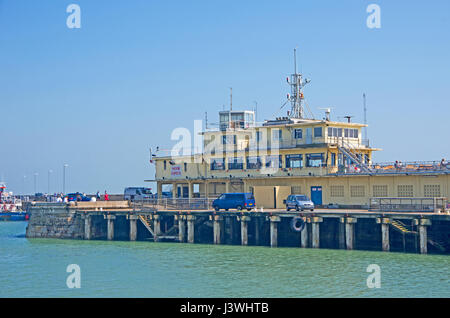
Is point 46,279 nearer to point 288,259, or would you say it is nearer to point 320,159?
point 288,259

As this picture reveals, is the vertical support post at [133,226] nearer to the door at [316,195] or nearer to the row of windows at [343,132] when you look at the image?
the door at [316,195]

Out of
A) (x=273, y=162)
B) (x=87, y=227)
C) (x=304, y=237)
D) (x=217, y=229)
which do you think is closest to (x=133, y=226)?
(x=87, y=227)

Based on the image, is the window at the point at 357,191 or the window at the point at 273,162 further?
the window at the point at 273,162

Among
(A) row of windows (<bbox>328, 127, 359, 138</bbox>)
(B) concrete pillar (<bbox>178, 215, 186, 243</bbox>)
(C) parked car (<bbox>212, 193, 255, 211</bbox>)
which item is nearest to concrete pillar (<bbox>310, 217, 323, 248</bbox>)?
(C) parked car (<bbox>212, 193, 255, 211</bbox>)

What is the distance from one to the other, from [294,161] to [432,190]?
45.6ft

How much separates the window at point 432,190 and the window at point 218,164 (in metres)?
21.7

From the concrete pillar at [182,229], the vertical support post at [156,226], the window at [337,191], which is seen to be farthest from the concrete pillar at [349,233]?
the vertical support post at [156,226]

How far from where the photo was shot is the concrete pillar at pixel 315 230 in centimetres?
5097

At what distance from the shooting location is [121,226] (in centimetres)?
6588

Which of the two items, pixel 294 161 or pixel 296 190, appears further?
pixel 294 161

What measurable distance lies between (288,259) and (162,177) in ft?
93.7

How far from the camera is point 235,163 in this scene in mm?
66062

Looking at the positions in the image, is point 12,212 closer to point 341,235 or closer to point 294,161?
point 294,161
